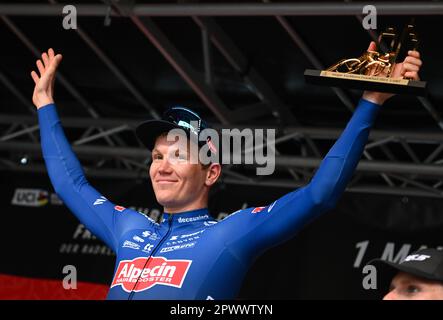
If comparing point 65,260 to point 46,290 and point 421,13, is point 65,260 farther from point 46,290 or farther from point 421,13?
point 421,13

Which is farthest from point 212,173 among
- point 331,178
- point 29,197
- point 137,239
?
point 29,197

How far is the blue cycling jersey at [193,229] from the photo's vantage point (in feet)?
9.43

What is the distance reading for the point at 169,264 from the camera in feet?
10.4

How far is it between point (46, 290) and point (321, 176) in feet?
19.1

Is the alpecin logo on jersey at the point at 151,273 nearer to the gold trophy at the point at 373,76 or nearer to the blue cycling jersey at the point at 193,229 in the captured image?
the blue cycling jersey at the point at 193,229

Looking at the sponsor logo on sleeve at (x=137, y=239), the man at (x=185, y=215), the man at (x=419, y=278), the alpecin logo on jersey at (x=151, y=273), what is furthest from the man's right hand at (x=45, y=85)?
the man at (x=419, y=278)

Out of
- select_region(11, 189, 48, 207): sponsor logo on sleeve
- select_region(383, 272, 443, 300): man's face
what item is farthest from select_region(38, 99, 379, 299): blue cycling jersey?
select_region(11, 189, 48, 207): sponsor logo on sleeve

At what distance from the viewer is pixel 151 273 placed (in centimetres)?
318

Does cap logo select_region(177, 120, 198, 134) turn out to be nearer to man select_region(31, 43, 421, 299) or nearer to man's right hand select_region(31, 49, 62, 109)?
man select_region(31, 43, 421, 299)

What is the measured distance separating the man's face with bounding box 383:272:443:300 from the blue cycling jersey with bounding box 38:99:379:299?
1.38 feet

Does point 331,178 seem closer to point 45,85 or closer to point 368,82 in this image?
point 368,82

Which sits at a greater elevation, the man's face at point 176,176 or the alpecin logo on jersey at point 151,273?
the man's face at point 176,176

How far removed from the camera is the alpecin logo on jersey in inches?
124
